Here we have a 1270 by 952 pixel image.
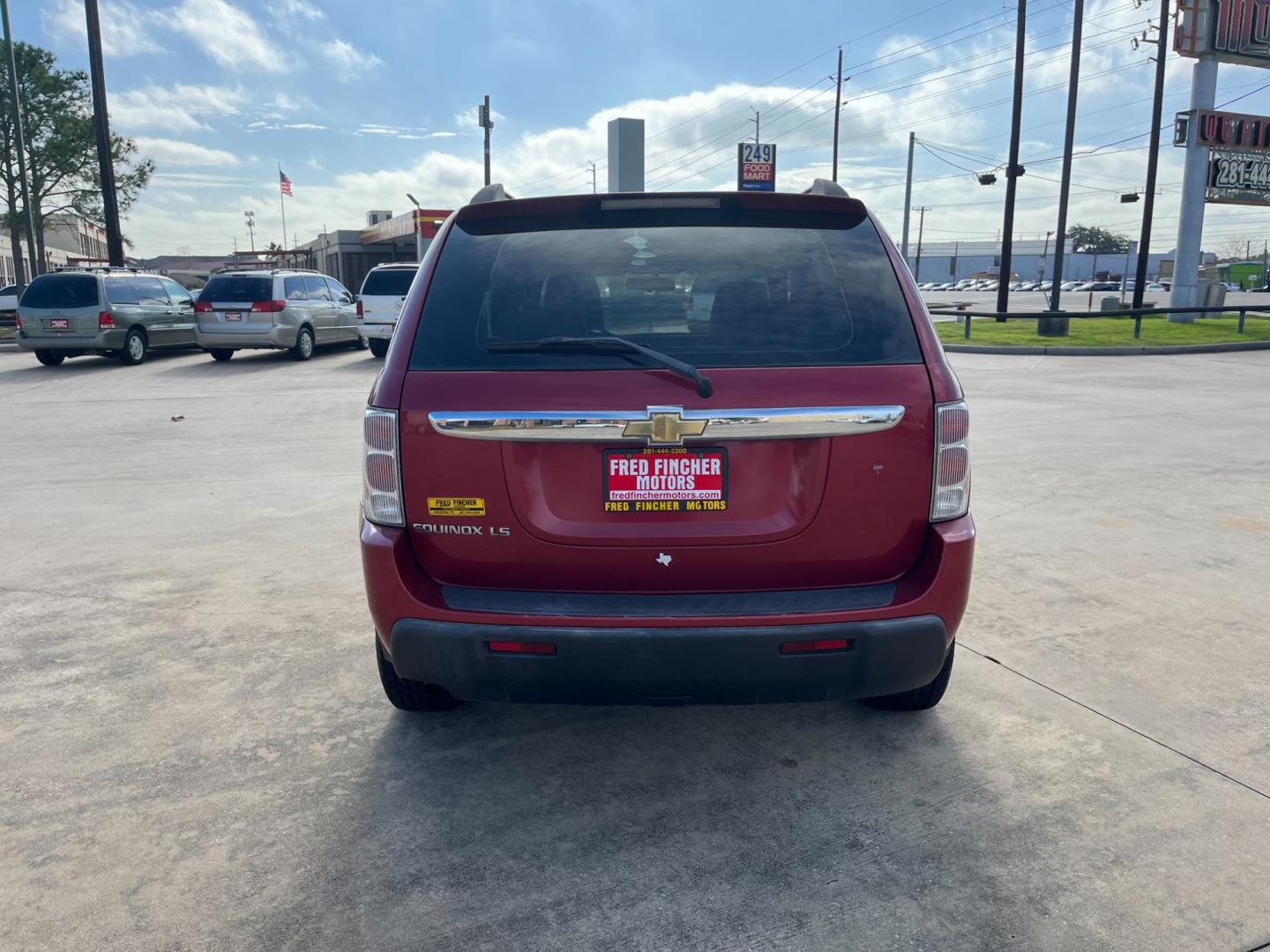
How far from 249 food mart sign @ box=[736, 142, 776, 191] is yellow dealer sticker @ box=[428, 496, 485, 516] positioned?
123ft

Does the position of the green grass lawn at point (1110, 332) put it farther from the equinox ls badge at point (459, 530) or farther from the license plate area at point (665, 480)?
the equinox ls badge at point (459, 530)

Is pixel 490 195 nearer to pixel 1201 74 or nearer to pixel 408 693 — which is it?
pixel 408 693

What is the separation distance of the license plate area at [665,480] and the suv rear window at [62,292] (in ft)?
57.0

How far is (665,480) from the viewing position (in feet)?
9.21

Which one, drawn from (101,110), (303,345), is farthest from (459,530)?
(101,110)

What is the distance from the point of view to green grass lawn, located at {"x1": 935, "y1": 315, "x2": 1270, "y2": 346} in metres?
22.0

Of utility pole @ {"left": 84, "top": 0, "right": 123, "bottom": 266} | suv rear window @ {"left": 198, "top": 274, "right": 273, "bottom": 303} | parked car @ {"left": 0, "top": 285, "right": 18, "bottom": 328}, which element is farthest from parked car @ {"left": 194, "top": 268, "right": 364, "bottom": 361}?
parked car @ {"left": 0, "top": 285, "right": 18, "bottom": 328}

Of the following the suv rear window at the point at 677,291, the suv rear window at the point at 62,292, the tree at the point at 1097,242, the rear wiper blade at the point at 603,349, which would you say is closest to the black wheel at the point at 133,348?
the suv rear window at the point at 62,292

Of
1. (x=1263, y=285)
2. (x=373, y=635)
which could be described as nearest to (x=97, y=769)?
(x=373, y=635)

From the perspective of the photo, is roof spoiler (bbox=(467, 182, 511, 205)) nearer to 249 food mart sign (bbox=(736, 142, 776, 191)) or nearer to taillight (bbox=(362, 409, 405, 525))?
taillight (bbox=(362, 409, 405, 525))

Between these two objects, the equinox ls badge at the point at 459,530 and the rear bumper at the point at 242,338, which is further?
the rear bumper at the point at 242,338

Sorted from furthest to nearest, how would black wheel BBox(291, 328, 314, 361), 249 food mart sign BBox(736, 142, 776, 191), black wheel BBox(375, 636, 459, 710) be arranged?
249 food mart sign BBox(736, 142, 776, 191) < black wheel BBox(291, 328, 314, 361) < black wheel BBox(375, 636, 459, 710)

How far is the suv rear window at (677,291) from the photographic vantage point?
9.50 feet

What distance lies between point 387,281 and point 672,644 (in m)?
17.3
